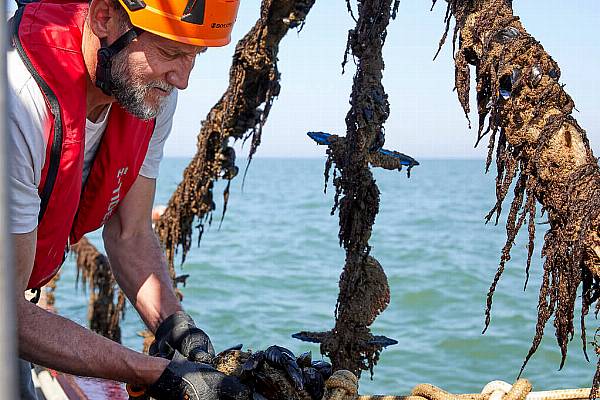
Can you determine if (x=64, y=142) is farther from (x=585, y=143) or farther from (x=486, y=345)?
(x=486, y=345)

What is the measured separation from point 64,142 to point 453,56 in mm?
1073

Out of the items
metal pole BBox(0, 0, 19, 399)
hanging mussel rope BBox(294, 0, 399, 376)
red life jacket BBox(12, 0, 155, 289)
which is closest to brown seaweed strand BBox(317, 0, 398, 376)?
hanging mussel rope BBox(294, 0, 399, 376)

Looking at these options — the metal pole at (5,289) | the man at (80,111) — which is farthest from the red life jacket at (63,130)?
the metal pole at (5,289)

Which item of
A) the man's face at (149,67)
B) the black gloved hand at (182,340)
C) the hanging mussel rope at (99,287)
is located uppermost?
the man's face at (149,67)

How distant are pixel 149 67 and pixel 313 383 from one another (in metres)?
0.99

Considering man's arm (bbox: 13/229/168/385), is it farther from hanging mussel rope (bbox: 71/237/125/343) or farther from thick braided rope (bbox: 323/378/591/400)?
hanging mussel rope (bbox: 71/237/125/343)

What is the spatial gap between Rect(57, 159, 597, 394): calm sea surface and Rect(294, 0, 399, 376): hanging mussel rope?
26.2ft

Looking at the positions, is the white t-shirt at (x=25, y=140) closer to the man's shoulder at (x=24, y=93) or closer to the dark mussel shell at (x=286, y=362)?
the man's shoulder at (x=24, y=93)

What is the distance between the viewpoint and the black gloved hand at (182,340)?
8.43 ft

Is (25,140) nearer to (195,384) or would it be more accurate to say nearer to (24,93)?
(24,93)

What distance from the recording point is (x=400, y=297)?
1783cm

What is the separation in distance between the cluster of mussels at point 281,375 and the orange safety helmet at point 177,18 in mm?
884

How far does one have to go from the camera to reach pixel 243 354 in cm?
232

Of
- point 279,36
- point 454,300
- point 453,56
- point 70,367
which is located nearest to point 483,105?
point 453,56
